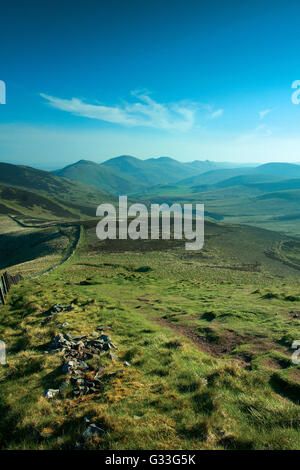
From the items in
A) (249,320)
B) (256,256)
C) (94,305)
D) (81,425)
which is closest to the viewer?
(81,425)

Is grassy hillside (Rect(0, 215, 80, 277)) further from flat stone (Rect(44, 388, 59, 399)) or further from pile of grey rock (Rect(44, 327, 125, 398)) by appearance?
flat stone (Rect(44, 388, 59, 399))

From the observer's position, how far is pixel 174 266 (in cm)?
5484

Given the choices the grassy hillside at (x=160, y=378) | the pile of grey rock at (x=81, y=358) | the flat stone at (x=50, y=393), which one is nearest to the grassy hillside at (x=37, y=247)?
the grassy hillside at (x=160, y=378)

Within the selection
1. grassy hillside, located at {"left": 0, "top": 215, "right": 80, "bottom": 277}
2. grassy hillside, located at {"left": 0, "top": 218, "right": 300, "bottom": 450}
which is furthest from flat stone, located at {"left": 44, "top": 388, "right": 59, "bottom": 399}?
grassy hillside, located at {"left": 0, "top": 215, "right": 80, "bottom": 277}

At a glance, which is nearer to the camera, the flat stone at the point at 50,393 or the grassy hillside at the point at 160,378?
the grassy hillside at the point at 160,378

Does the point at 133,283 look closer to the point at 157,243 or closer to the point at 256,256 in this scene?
the point at 157,243

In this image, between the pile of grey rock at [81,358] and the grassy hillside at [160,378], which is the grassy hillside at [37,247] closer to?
the grassy hillside at [160,378]

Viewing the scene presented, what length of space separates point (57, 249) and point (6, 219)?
83.4 m

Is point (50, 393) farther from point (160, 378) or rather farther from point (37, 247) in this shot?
point (37, 247)

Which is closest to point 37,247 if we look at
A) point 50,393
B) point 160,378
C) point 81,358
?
point 81,358

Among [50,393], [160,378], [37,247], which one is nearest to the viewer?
[50,393]

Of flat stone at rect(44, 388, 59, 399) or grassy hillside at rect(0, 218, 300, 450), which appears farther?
flat stone at rect(44, 388, 59, 399)

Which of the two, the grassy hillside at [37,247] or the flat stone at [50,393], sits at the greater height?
the flat stone at [50,393]
